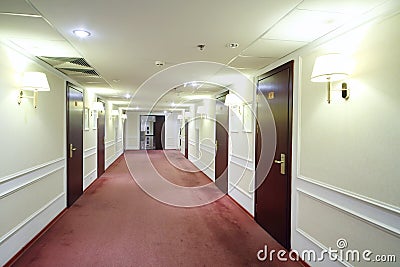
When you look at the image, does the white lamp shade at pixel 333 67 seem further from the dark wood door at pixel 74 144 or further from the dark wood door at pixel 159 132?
the dark wood door at pixel 159 132

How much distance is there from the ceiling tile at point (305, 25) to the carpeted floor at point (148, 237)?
2.23 meters

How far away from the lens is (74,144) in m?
4.62

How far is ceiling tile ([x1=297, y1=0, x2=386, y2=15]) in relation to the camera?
1.67 m

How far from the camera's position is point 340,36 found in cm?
213

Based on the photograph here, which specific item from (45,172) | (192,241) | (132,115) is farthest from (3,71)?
(132,115)

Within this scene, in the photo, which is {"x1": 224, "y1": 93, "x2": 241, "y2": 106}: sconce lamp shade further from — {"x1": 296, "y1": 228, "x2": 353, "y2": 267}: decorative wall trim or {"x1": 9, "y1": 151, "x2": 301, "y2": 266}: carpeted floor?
{"x1": 296, "y1": 228, "x2": 353, "y2": 267}: decorative wall trim

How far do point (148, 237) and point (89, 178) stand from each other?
3395 mm

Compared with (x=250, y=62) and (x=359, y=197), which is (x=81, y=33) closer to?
(x=250, y=62)

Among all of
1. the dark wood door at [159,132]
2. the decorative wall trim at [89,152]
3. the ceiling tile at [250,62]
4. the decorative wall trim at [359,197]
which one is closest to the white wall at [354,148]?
the decorative wall trim at [359,197]

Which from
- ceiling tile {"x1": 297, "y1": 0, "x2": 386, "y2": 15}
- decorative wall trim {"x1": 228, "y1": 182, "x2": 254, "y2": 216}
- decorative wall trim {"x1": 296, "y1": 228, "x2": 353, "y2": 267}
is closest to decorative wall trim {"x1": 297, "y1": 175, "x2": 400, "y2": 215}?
decorative wall trim {"x1": 296, "y1": 228, "x2": 353, "y2": 267}

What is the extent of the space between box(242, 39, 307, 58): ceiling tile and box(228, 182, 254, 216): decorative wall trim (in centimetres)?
221

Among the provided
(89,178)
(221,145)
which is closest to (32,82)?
(89,178)

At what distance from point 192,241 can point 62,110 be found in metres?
2.79

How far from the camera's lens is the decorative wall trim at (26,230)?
8.14ft
